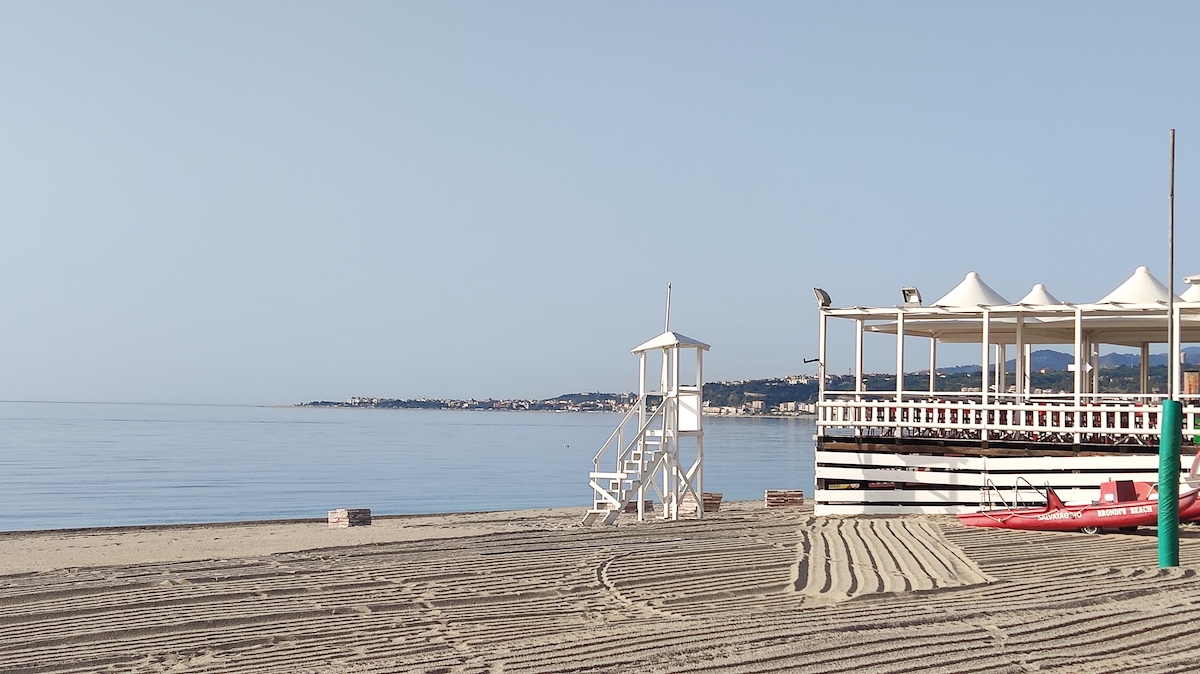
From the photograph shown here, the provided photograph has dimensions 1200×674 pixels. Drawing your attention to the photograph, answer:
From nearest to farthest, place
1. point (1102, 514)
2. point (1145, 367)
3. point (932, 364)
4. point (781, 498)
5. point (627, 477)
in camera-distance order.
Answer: point (1102, 514) → point (627, 477) → point (932, 364) → point (1145, 367) → point (781, 498)

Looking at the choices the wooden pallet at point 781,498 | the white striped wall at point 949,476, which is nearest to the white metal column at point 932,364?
the white striped wall at point 949,476

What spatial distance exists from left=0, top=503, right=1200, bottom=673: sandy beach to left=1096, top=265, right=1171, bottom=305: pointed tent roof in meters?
5.81

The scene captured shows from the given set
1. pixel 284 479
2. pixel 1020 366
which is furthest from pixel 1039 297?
pixel 284 479

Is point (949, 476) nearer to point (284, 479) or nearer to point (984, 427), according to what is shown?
point (984, 427)

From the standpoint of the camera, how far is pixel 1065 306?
16297 mm

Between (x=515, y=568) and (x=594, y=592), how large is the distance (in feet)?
5.22

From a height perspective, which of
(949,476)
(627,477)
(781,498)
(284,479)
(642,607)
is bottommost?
(284,479)

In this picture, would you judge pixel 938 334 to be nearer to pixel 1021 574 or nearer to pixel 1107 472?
pixel 1107 472

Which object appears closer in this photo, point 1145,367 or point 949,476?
point 949,476

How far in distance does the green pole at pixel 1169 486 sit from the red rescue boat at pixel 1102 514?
2.63m

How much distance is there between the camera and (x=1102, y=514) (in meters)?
12.7

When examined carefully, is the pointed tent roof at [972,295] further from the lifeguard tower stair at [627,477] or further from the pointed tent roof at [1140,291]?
the lifeguard tower stair at [627,477]

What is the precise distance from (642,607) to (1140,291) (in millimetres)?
13146

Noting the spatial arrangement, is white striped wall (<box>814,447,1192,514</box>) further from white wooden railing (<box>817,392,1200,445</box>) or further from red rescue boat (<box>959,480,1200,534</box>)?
red rescue boat (<box>959,480,1200,534</box>)
